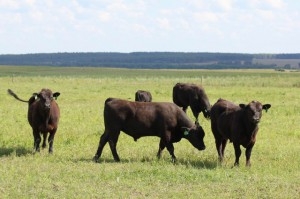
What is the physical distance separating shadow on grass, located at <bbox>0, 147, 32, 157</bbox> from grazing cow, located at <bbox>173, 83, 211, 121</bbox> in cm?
810

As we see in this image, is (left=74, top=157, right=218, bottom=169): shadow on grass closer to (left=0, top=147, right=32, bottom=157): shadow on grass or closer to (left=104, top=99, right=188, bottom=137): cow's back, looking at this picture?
(left=104, top=99, right=188, bottom=137): cow's back

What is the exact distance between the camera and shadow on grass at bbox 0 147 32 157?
1365 centimetres

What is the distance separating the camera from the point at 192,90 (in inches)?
836

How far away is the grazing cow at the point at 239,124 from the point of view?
1202cm

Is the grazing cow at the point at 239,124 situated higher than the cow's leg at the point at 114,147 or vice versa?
the grazing cow at the point at 239,124

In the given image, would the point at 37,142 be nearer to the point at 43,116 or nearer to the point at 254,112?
the point at 43,116

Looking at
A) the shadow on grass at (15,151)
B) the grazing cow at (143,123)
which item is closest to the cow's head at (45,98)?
the shadow on grass at (15,151)

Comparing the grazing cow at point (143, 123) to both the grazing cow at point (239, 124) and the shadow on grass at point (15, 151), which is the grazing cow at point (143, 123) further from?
the shadow on grass at point (15, 151)

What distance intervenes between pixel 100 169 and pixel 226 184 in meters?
2.74

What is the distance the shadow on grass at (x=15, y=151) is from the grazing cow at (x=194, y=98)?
8102 mm

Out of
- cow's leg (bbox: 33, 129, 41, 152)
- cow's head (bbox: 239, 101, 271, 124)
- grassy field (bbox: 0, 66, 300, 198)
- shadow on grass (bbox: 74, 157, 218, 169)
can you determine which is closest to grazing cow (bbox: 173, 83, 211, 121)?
grassy field (bbox: 0, 66, 300, 198)

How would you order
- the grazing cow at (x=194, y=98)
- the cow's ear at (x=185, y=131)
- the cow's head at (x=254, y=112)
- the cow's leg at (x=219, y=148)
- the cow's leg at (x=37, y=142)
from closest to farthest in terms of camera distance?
the cow's head at (x=254, y=112) < the cow's ear at (x=185, y=131) < the cow's leg at (x=219, y=148) < the cow's leg at (x=37, y=142) < the grazing cow at (x=194, y=98)

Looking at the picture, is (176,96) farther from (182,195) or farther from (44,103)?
(182,195)

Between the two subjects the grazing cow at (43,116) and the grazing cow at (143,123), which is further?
the grazing cow at (43,116)
